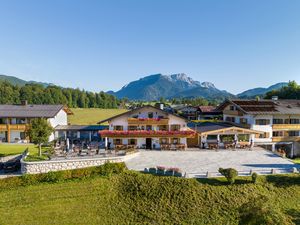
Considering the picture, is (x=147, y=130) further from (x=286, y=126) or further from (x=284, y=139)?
(x=286, y=126)

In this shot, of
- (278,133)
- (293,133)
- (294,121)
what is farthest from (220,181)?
(294,121)

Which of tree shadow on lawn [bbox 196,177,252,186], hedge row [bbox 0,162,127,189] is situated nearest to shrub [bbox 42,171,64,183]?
hedge row [bbox 0,162,127,189]

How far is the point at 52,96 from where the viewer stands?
402ft

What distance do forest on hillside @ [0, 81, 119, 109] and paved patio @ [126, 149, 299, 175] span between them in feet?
310

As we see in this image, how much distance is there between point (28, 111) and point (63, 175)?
25246 millimetres

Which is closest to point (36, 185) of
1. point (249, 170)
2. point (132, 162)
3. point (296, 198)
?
point (132, 162)

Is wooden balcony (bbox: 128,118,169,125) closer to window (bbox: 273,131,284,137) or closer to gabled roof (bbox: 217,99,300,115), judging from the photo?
gabled roof (bbox: 217,99,300,115)

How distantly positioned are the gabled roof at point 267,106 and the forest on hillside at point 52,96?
9477 cm

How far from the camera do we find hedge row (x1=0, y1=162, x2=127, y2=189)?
24078 mm

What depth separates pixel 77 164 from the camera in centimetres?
2659

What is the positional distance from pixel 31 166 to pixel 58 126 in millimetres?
23009

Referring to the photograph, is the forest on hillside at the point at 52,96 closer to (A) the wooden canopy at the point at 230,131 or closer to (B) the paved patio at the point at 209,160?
(B) the paved patio at the point at 209,160

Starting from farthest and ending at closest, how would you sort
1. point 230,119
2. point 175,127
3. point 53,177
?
point 230,119 < point 175,127 < point 53,177

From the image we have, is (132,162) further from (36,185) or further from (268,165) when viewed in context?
(268,165)
